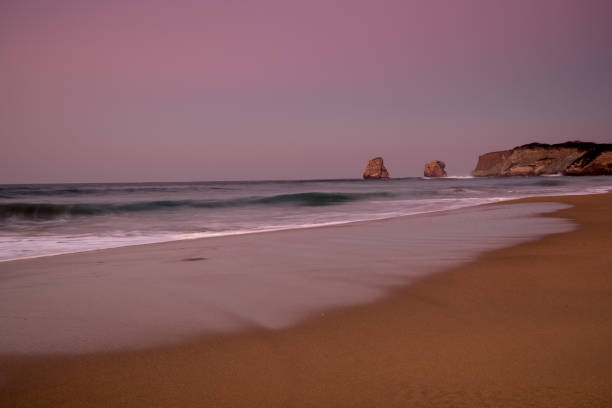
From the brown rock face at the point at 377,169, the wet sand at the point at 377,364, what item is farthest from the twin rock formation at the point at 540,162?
the wet sand at the point at 377,364

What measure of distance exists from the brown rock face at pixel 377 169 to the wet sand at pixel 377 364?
117 m

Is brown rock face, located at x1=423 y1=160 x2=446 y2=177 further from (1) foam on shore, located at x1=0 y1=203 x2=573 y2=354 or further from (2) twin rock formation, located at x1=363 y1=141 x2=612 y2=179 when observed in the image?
(1) foam on shore, located at x1=0 y1=203 x2=573 y2=354

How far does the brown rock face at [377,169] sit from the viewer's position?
118 metres

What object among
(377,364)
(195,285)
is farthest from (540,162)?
(377,364)

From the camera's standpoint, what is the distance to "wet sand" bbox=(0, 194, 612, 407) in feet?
4.76

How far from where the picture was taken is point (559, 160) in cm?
9038

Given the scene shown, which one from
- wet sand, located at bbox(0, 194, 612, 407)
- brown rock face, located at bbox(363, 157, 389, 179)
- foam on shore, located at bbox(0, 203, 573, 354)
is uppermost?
brown rock face, located at bbox(363, 157, 389, 179)

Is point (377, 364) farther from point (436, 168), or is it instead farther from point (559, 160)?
point (436, 168)

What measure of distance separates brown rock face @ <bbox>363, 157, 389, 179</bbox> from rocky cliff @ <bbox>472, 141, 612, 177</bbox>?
3051 cm

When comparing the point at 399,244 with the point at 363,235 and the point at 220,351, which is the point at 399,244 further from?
the point at 220,351

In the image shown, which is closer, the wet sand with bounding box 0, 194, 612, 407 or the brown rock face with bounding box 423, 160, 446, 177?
the wet sand with bounding box 0, 194, 612, 407

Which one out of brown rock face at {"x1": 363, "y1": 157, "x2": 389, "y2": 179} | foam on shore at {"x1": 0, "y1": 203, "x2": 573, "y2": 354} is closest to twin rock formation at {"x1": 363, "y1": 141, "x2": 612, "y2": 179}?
brown rock face at {"x1": 363, "y1": 157, "x2": 389, "y2": 179}

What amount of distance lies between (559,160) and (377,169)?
44.1m

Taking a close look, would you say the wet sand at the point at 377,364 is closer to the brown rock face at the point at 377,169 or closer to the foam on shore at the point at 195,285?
the foam on shore at the point at 195,285
